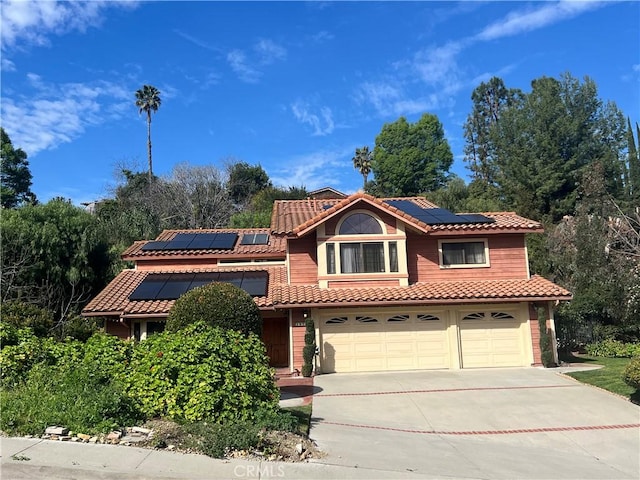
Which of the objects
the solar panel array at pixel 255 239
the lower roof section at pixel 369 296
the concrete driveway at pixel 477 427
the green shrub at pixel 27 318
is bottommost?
the concrete driveway at pixel 477 427

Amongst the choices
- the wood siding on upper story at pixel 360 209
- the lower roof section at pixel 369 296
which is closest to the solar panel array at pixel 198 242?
the lower roof section at pixel 369 296

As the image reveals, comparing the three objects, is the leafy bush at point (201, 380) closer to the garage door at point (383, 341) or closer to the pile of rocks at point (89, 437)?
the pile of rocks at point (89, 437)

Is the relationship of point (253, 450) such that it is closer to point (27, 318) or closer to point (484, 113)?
point (27, 318)

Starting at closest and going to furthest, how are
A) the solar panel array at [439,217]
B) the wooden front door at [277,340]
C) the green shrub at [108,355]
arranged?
the green shrub at [108,355] < the wooden front door at [277,340] < the solar panel array at [439,217]

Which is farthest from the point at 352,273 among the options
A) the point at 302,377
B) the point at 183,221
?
the point at 183,221

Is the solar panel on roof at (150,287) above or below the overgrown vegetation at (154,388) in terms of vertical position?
above

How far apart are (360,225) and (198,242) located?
24.7 ft

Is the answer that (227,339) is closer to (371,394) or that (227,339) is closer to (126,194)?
(371,394)

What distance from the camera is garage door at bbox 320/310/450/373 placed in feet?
52.5

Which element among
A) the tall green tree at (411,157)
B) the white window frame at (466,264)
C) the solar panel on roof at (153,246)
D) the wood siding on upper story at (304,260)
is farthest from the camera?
the tall green tree at (411,157)

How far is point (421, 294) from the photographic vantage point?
16.0 metres

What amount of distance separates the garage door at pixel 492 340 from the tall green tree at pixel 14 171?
40.6m

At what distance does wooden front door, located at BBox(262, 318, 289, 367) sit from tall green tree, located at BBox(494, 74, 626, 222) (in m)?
24.8

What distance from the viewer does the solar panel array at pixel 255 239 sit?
68.7 ft
